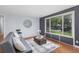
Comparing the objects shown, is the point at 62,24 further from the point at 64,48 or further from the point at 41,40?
the point at 41,40

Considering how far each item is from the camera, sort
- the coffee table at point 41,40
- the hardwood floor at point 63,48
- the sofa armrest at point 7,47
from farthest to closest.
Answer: the coffee table at point 41,40 < the hardwood floor at point 63,48 < the sofa armrest at point 7,47

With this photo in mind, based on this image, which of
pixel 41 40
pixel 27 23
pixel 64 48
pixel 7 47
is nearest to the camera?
pixel 7 47

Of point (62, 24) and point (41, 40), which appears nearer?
point (62, 24)

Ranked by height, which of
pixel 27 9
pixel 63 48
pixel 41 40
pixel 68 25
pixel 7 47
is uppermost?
pixel 27 9

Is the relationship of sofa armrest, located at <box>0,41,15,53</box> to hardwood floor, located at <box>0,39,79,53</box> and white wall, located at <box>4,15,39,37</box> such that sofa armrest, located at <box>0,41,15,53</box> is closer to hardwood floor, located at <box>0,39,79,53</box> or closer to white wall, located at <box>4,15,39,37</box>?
white wall, located at <box>4,15,39,37</box>

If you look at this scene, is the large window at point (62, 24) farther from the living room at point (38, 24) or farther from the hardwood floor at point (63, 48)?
the hardwood floor at point (63, 48)

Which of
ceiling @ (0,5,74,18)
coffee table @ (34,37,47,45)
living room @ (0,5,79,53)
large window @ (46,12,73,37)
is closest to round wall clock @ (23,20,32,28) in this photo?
living room @ (0,5,79,53)

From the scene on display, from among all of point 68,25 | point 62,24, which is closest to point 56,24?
point 62,24

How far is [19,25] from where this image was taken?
68.9 inches

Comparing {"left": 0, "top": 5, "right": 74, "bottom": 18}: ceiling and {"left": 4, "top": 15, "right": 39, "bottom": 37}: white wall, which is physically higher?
{"left": 0, "top": 5, "right": 74, "bottom": 18}: ceiling

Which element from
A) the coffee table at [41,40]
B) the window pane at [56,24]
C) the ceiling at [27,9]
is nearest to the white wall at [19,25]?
the ceiling at [27,9]

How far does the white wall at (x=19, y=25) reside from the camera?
164cm

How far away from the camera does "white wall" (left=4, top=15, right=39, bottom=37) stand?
1.64 m

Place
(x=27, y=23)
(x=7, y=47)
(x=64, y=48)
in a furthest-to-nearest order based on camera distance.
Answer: (x=64, y=48)
(x=27, y=23)
(x=7, y=47)
